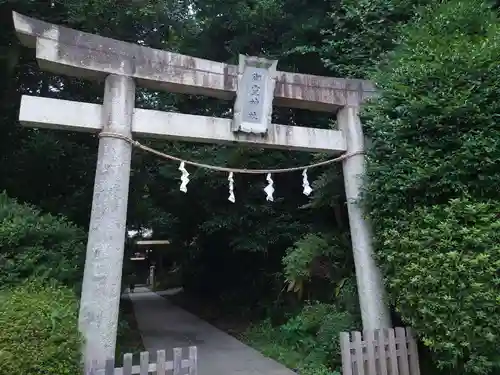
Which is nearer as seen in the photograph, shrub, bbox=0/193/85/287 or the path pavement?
shrub, bbox=0/193/85/287

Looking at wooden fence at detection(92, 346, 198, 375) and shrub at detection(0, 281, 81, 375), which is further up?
shrub at detection(0, 281, 81, 375)

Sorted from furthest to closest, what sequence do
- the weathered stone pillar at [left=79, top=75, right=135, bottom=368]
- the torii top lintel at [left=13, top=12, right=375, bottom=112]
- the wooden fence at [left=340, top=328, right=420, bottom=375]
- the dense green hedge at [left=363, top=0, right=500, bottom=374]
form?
1. the torii top lintel at [left=13, top=12, right=375, bottom=112]
2. the wooden fence at [left=340, top=328, right=420, bottom=375]
3. the weathered stone pillar at [left=79, top=75, right=135, bottom=368]
4. the dense green hedge at [left=363, top=0, right=500, bottom=374]

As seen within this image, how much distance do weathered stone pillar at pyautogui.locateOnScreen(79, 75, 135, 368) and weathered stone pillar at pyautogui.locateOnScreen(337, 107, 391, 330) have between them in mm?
3355

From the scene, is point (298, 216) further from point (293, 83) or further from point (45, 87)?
point (45, 87)

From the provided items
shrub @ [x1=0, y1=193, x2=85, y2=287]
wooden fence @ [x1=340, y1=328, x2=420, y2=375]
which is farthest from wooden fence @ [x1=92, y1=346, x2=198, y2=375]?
shrub @ [x1=0, y1=193, x2=85, y2=287]

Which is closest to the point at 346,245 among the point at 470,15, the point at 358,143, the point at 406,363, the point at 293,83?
the point at 358,143

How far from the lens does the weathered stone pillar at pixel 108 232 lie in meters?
4.57

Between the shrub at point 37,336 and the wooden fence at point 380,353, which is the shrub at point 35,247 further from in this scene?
the wooden fence at point 380,353

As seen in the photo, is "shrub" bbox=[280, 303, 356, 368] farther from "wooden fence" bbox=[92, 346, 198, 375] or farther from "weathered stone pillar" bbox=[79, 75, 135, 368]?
"weathered stone pillar" bbox=[79, 75, 135, 368]

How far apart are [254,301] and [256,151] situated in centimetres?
438

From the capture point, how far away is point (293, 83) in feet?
20.9

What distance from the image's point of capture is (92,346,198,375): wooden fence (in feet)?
12.5

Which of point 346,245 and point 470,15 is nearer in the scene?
point 470,15

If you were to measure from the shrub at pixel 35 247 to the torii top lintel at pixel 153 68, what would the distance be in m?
2.00
